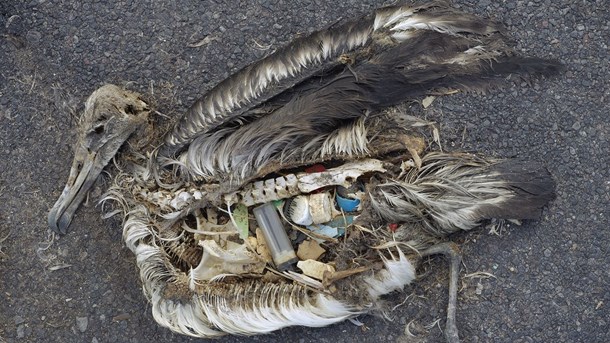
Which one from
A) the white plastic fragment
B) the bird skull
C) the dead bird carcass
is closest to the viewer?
the dead bird carcass

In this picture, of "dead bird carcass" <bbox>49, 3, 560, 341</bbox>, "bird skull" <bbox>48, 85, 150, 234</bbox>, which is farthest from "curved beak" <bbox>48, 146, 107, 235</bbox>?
"dead bird carcass" <bbox>49, 3, 560, 341</bbox>

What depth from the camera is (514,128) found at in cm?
412

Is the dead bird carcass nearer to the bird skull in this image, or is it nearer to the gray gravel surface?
the bird skull

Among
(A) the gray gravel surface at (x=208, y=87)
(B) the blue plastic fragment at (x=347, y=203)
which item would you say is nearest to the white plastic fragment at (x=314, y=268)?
(B) the blue plastic fragment at (x=347, y=203)

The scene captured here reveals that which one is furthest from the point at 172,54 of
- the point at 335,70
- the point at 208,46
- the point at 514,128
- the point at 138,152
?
the point at 514,128

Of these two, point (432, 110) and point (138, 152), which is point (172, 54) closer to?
point (138, 152)

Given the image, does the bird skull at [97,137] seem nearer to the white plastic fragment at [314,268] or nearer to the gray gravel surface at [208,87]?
the gray gravel surface at [208,87]

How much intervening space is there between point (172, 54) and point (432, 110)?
5.57 feet

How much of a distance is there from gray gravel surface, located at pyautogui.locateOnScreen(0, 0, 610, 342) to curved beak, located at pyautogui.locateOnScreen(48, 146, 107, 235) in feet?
0.30

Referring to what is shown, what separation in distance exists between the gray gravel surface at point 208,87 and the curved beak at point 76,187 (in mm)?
91

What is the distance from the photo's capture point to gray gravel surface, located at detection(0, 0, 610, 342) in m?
4.05

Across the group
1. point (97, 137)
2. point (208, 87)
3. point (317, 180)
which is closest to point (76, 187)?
point (97, 137)

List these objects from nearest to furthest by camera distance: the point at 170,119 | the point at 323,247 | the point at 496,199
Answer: the point at 496,199 → the point at 323,247 → the point at 170,119

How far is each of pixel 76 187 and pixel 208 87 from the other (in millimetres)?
1031
